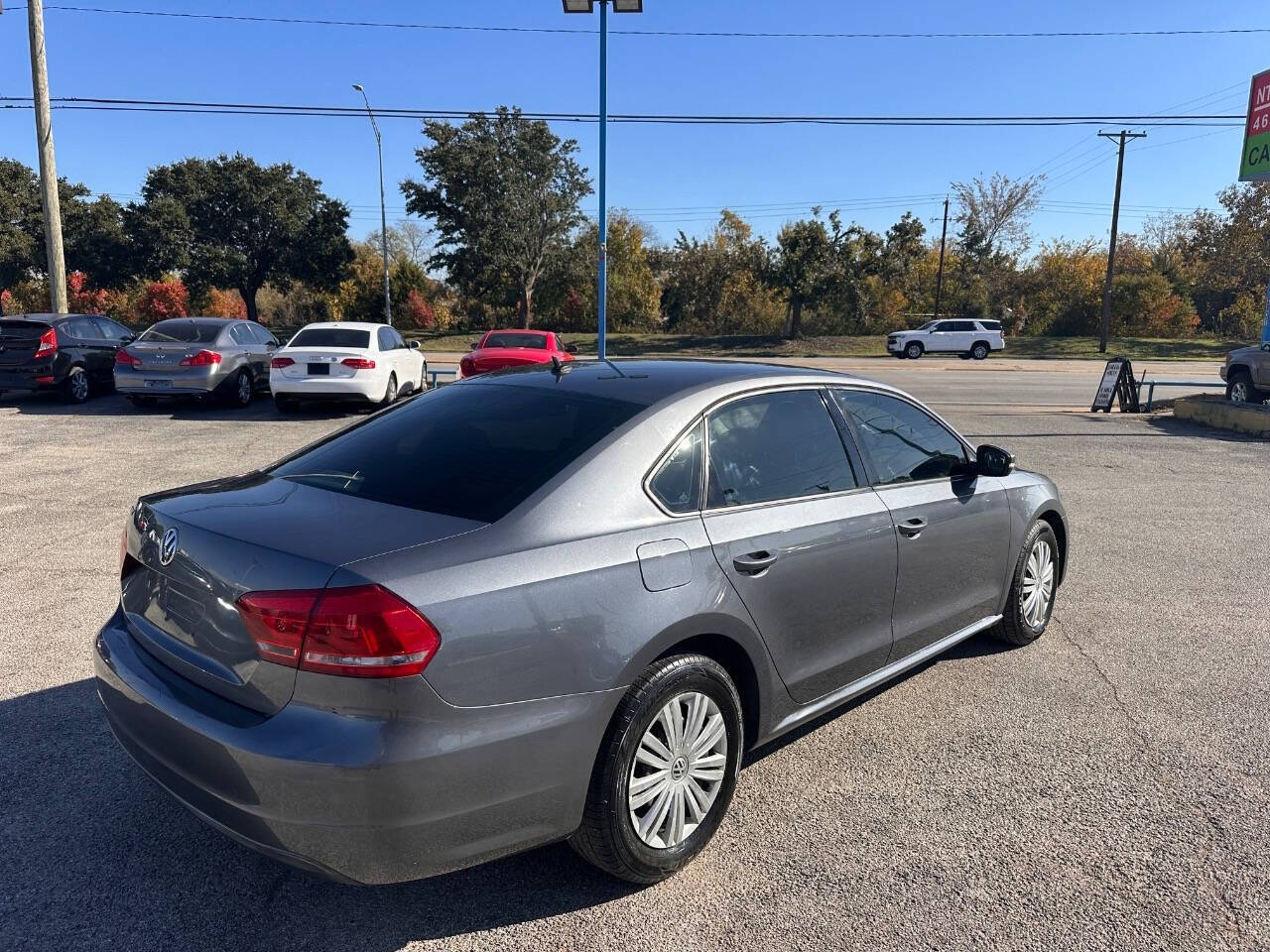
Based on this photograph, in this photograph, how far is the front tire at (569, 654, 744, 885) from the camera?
269cm

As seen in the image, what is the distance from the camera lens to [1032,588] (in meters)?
5.00

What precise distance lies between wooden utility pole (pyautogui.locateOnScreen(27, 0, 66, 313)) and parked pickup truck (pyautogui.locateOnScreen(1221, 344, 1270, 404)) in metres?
22.8

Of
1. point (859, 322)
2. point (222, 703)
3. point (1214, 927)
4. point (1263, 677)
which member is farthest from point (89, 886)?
point (859, 322)

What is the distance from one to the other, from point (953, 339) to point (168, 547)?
4187 centimetres

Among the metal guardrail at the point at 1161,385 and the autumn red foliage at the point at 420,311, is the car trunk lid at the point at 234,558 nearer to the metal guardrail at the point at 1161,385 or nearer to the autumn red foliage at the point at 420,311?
the metal guardrail at the point at 1161,385

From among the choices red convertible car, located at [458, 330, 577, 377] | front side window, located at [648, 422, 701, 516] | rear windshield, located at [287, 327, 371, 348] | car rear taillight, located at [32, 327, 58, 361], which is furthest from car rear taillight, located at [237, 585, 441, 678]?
car rear taillight, located at [32, 327, 58, 361]

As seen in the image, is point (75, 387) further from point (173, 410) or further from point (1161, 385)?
point (1161, 385)

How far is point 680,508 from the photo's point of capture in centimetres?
300

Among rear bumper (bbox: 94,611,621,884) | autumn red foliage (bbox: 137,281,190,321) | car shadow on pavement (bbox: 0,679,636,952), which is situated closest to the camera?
rear bumper (bbox: 94,611,621,884)

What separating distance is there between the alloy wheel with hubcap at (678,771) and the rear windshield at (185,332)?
14.1m

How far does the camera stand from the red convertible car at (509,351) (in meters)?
15.5

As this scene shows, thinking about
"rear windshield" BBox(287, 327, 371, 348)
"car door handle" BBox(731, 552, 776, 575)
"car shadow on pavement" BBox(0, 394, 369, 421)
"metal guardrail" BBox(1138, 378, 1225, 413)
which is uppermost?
"rear windshield" BBox(287, 327, 371, 348)

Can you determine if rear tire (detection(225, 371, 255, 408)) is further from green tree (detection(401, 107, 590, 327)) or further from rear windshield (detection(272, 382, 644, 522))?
green tree (detection(401, 107, 590, 327))

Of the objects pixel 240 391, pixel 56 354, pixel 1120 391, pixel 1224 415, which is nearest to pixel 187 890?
pixel 240 391
